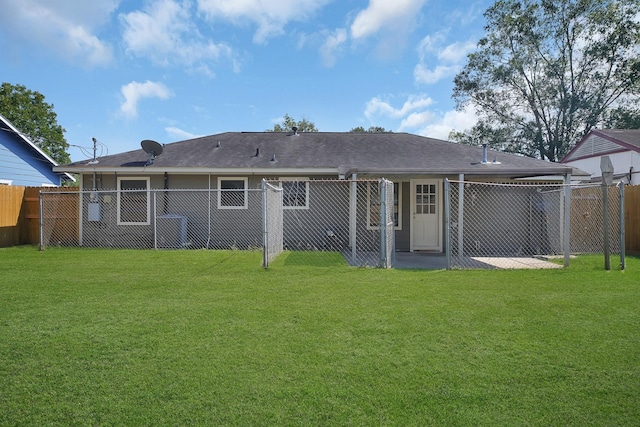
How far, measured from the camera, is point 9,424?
2.58 m

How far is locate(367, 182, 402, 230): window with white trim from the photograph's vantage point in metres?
12.2

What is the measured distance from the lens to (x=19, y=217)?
12914 millimetres

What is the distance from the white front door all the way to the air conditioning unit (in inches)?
262

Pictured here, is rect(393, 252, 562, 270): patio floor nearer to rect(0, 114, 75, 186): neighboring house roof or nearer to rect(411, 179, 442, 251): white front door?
rect(411, 179, 442, 251): white front door

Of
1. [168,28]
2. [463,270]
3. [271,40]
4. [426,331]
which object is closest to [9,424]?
[426,331]

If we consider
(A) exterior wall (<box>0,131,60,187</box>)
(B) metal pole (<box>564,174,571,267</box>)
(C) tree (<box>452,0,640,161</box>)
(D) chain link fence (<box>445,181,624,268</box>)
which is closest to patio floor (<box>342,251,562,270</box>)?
(B) metal pole (<box>564,174,571,267</box>)

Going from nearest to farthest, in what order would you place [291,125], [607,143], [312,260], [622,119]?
[312,260] → [607,143] → [622,119] → [291,125]

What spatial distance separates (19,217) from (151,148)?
4.72 m

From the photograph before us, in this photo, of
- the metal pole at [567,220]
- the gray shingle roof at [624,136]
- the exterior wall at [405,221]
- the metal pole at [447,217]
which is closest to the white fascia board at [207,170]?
the exterior wall at [405,221]

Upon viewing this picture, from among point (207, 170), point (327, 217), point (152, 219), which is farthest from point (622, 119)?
point (152, 219)

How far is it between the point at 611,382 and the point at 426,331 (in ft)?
5.22

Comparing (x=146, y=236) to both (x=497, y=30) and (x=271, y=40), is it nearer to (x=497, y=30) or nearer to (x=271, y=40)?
(x=271, y=40)

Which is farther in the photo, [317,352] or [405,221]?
[405,221]

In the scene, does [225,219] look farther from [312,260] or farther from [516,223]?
[516,223]
